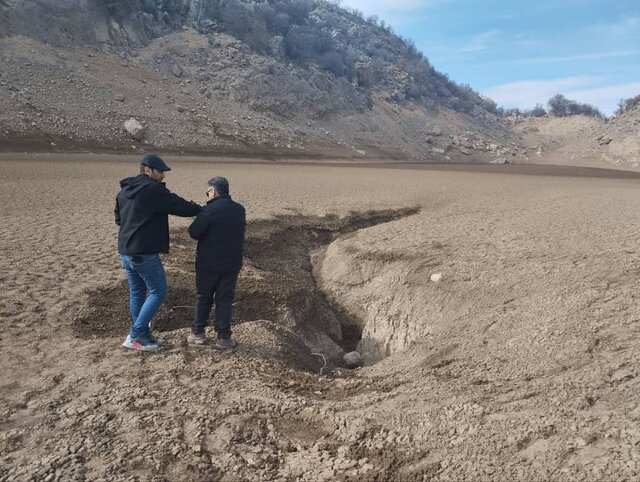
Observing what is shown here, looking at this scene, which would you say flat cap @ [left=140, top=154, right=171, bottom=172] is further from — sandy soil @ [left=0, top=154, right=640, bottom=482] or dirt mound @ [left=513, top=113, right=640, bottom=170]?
dirt mound @ [left=513, top=113, right=640, bottom=170]

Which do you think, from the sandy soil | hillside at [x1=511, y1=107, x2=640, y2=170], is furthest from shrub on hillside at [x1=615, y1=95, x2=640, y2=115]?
the sandy soil

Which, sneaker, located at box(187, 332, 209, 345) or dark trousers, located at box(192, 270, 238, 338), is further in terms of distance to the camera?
sneaker, located at box(187, 332, 209, 345)

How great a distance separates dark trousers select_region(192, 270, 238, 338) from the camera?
18.4ft

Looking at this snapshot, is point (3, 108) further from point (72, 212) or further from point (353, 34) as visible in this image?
point (353, 34)

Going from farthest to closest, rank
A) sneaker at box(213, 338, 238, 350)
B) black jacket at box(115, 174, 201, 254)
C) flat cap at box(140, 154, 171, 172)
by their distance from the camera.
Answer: sneaker at box(213, 338, 238, 350)
flat cap at box(140, 154, 171, 172)
black jacket at box(115, 174, 201, 254)

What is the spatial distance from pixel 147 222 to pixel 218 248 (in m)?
0.76

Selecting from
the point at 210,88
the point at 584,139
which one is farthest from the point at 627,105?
the point at 210,88

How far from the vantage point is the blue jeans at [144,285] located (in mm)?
5250

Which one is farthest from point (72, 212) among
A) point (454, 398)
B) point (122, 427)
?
point (454, 398)

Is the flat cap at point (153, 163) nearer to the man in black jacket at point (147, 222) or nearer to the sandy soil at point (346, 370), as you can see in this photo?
the man in black jacket at point (147, 222)

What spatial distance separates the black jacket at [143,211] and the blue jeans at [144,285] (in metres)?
0.12

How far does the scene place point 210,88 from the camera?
43875 mm

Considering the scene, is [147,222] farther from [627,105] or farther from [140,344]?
[627,105]

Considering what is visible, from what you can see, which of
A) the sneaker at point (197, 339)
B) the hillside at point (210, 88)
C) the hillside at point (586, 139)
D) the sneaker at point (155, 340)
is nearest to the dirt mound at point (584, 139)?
the hillside at point (586, 139)
